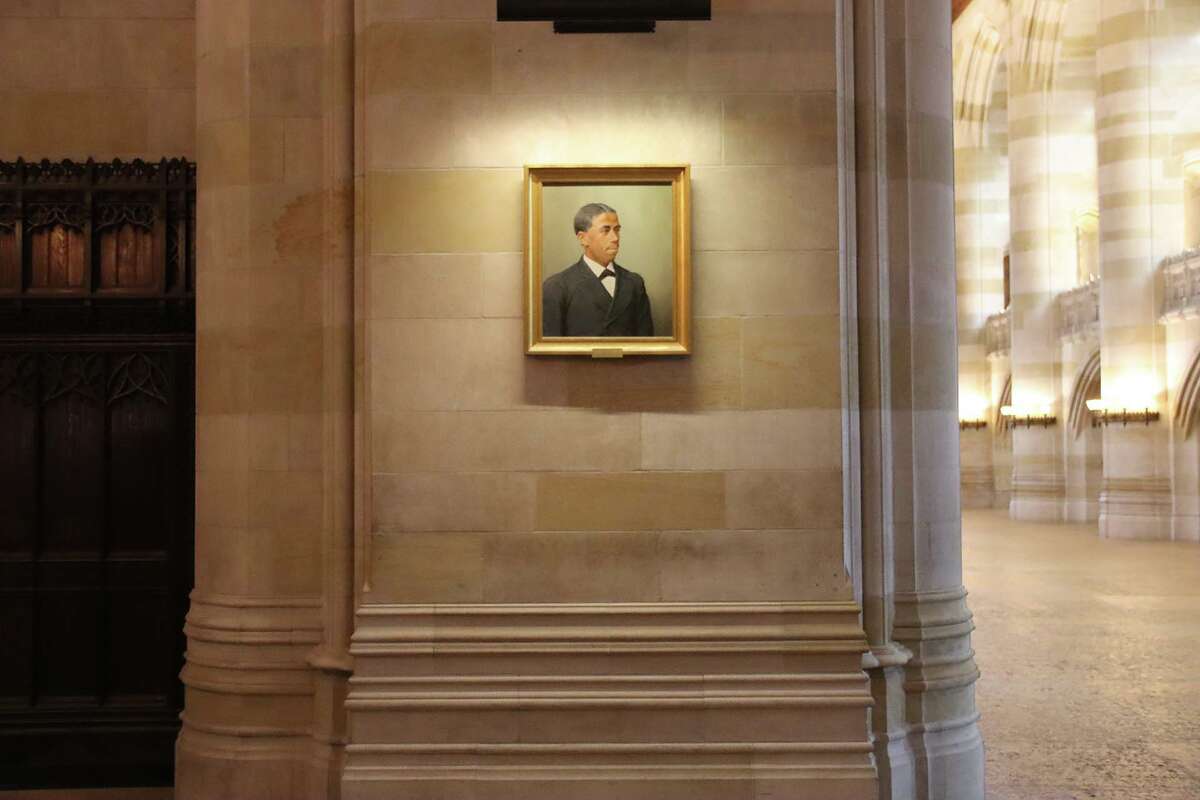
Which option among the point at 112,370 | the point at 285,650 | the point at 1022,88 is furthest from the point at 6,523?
the point at 1022,88

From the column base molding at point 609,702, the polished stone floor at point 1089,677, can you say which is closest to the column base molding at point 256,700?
the column base molding at point 609,702

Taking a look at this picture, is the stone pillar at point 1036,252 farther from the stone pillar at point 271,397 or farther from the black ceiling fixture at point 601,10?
the black ceiling fixture at point 601,10

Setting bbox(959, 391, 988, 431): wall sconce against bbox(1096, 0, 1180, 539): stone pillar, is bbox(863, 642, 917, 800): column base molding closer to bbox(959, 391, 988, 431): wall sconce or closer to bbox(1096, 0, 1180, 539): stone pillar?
bbox(1096, 0, 1180, 539): stone pillar

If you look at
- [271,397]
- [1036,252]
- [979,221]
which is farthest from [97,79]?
[979,221]

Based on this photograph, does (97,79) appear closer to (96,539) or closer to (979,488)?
(96,539)

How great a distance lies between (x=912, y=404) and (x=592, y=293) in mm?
1821

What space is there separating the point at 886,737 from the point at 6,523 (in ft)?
16.5

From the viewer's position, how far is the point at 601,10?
20.0ft

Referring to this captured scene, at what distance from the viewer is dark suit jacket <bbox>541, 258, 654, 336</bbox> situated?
6586 millimetres

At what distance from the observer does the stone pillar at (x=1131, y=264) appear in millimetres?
27562

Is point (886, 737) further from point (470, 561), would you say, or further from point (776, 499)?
point (470, 561)

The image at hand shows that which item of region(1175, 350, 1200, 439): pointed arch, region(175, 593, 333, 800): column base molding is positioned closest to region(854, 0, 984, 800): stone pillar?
region(175, 593, 333, 800): column base molding

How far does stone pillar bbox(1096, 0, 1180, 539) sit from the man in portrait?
23409 mm

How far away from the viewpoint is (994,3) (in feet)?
124
